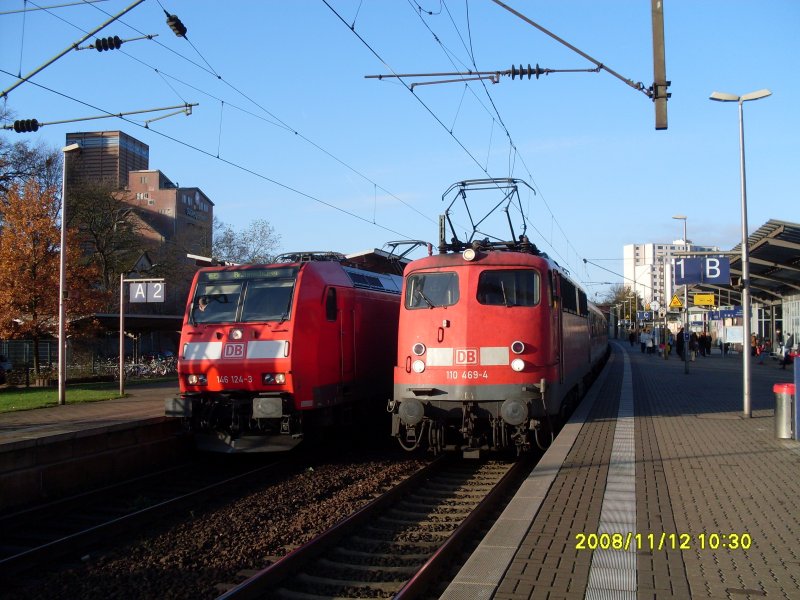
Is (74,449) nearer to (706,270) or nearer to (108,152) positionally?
(706,270)

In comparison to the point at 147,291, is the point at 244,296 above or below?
below

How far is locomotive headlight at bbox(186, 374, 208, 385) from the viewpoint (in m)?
11.8

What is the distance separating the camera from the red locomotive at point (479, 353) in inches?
425

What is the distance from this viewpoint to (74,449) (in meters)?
10.7

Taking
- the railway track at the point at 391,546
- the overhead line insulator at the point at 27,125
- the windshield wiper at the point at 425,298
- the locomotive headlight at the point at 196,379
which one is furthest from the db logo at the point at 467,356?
the overhead line insulator at the point at 27,125

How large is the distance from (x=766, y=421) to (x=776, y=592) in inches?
387

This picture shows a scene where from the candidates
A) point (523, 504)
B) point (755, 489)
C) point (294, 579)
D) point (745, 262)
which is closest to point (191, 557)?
point (294, 579)

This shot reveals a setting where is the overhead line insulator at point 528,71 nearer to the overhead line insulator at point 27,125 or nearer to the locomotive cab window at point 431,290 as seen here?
the locomotive cab window at point 431,290

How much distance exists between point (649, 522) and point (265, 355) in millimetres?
6604

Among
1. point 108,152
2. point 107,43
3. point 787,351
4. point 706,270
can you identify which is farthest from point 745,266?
point 108,152

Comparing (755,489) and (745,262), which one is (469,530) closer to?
(755,489)

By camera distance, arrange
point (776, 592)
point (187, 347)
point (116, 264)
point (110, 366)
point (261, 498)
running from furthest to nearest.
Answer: point (116, 264) < point (110, 366) < point (187, 347) < point (261, 498) < point (776, 592)

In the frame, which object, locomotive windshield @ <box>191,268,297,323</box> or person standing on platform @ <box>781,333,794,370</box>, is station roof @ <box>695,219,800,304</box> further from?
locomotive windshield @ <box>191,268,297,323</box>

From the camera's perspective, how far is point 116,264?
4262 cm
